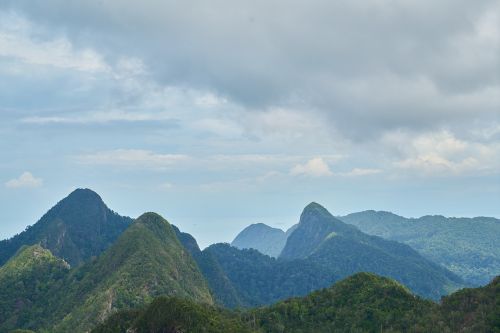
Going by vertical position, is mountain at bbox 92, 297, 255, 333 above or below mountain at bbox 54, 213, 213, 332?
below

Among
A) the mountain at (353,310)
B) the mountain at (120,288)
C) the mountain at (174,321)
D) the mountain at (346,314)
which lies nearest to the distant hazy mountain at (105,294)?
the mountain at (120,288)

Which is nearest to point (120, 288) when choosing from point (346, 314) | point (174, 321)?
point (174, 321)

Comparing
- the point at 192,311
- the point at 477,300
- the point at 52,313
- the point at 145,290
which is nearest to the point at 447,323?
the point at 477,300

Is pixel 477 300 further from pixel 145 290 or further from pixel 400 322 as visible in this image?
pixel 145 290

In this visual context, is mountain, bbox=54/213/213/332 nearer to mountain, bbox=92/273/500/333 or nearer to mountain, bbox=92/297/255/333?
mountain, bbox=92/273/500/333

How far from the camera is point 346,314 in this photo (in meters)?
126

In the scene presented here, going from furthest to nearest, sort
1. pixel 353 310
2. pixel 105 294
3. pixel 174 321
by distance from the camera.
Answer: pixel 105 294
pixel 353 310
pixel 174 321

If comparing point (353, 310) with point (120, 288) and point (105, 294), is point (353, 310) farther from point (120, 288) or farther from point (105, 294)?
point (105, 294)

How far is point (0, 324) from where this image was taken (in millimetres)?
192125

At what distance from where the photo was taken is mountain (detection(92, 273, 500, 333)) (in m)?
104

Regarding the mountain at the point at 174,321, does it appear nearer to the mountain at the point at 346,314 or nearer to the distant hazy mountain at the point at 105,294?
the mountain at the point at 346,314

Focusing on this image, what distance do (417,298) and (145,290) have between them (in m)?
89.7

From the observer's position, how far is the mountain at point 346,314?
104125 mm

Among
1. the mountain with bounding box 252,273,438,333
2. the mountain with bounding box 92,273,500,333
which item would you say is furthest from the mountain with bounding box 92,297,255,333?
the mountain with bounding box 252,273,438,333
